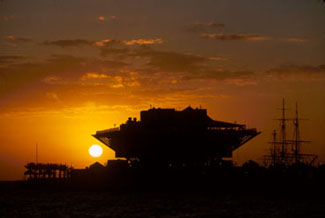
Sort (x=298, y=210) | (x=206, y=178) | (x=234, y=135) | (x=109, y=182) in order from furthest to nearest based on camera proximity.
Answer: (x=109, y=182), (x=206, y=178), (x=234, y=135), (x=298, y=210)

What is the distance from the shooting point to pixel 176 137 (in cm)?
15562

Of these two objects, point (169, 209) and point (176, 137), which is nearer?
point (169, 209)

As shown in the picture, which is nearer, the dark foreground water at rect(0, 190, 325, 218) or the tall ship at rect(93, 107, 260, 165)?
the dark foreground water at rect(0, 190, 325, 218)

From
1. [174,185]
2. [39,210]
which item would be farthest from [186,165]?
[39,210]

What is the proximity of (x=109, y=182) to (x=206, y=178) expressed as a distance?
92.2 feet

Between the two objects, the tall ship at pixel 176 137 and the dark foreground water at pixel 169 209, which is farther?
the tall ship at pixel 176 137

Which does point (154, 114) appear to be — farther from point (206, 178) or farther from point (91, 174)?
point (91, 174)

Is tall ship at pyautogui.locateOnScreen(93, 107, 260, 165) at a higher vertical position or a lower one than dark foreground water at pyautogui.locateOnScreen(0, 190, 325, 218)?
higher

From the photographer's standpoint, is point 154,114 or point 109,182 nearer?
point 154,114

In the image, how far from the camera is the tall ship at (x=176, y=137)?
506 ft

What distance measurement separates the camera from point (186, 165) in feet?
554

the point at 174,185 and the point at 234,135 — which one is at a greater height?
the point at 234,135

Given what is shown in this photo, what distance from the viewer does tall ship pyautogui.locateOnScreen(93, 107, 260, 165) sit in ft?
506

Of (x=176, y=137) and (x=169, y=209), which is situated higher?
(x=176, y=137)
